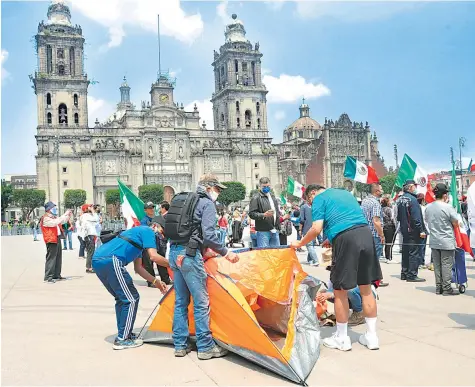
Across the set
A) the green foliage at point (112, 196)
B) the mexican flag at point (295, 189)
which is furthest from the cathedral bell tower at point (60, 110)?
the mexican flag at point (295, 189)

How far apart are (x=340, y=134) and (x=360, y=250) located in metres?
75.4

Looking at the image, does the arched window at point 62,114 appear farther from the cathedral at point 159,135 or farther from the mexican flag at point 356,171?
the mexican flag at point 356,171

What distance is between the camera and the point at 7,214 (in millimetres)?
93438

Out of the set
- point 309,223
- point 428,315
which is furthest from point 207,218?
point 309,223

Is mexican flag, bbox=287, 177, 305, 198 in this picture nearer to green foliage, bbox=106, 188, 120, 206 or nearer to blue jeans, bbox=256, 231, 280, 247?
blue jeans, bbox=256, 231, 280, 247

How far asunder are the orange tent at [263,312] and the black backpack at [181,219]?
0.42 metres

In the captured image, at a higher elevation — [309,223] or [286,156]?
[286,156]

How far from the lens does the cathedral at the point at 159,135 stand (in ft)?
198

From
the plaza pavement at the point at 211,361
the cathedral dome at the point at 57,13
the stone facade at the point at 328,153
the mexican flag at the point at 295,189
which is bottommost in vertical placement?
the plaza pavement at the point at 211,361

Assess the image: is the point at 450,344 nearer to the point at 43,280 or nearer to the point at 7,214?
the point at 43,280

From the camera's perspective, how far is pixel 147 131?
64375 millimetres

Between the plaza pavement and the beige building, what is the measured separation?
5479cm

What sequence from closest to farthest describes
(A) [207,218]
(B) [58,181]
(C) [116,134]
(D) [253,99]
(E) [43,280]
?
1. (A) [207,218]
2. (E) [43,280]
3. (B) [58,181]
4. (C) [116,134]
5. (D) [253,99]

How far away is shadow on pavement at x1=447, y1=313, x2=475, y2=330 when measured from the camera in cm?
597
